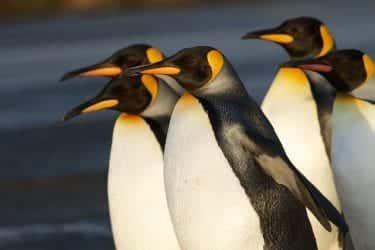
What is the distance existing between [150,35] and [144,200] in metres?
13.6

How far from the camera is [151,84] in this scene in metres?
7.28

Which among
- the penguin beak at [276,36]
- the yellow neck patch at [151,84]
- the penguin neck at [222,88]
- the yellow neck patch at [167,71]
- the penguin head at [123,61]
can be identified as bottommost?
the penguin beak at [276,36]

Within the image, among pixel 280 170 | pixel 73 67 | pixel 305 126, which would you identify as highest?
pixel 280 170

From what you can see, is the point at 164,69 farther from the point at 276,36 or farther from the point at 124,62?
the point at 276,36

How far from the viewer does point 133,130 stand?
718 cm

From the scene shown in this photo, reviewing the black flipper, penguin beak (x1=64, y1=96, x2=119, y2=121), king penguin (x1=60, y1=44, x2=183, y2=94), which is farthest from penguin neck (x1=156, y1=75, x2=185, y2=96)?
the black flipper

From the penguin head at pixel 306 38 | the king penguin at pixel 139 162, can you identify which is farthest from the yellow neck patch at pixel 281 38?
the king penguin at pixel 139 162

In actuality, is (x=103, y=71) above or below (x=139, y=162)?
above

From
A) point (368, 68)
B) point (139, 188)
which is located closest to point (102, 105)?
point (139, 188)

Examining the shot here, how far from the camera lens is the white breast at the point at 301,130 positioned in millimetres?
7645

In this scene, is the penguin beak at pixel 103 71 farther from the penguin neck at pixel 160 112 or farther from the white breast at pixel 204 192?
the white breast at pixel 204 192

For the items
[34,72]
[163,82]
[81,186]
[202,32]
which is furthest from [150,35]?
[163,82]

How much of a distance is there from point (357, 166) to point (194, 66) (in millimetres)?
1244

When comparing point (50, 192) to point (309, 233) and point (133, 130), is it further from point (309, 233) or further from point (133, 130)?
point (309, 233)
